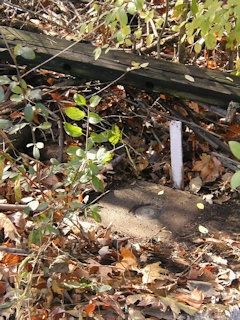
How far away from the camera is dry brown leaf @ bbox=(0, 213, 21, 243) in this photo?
2834mm

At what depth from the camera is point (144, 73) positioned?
3.55m

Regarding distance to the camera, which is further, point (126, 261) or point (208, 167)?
point (208, 167)

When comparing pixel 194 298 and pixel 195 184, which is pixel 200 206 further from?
pixel 194 298

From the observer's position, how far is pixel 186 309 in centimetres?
244

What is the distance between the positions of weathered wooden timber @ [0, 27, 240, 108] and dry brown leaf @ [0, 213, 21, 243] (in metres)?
1.32

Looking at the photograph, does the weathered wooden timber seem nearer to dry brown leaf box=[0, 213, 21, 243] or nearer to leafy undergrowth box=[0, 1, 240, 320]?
leafy undergrowth box=[0, 1, 240, 320]

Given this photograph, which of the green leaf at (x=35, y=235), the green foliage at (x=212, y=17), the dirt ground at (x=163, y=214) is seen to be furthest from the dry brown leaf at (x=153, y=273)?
the green foliage at (x=212, y=17)

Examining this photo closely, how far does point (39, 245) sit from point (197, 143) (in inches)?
61.0

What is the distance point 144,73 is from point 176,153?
2.10 ft

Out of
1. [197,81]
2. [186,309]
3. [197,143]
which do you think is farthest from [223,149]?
[186,309]

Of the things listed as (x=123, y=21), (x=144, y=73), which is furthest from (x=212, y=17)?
(x=144, y=73)

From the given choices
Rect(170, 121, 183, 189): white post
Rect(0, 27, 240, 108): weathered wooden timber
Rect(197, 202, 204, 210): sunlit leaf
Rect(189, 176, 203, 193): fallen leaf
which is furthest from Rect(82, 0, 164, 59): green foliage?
Rect(197, 202, 204, 210): sunlit leaf

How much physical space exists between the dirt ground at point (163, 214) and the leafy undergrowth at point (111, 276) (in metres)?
0.09

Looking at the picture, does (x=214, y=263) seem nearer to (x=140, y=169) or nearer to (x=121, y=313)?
(x=121, y=313)
